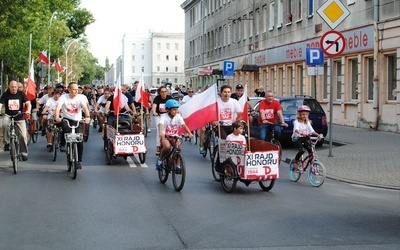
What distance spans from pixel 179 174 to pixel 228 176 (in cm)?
81

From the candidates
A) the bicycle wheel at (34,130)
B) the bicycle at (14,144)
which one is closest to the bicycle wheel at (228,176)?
the bicycle at (14,144)

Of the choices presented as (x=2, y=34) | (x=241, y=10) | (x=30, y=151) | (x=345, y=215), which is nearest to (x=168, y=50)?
(x=241, y=10)

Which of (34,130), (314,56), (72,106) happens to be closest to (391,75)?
(314,56)

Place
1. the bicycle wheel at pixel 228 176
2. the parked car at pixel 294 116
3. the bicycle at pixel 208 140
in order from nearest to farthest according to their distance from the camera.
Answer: the bicycle wheel at pixel 228 176
the bicycle at pixel 208 140
the parked car at pixel 294 116

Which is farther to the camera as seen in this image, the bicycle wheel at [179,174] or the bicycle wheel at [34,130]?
the bicycle wheel at [34,130]

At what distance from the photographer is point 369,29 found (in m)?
27.5

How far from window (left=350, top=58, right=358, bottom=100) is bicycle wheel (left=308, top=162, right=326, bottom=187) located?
17777mm

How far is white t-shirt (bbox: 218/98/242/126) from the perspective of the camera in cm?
1446

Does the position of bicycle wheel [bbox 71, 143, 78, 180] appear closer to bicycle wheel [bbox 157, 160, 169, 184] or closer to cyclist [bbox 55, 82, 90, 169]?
cyclist [bbox 55, 82, 90, 169]

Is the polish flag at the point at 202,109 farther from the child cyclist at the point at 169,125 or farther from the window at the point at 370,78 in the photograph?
the window at the point at 370,78

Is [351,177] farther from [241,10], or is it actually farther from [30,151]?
[241,10]

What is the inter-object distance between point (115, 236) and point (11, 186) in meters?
4.90

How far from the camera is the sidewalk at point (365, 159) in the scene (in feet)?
44.9

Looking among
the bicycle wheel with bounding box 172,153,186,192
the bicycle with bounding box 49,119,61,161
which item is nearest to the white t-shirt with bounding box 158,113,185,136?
the bicycle wheel with bounding box 172,153,186,192
